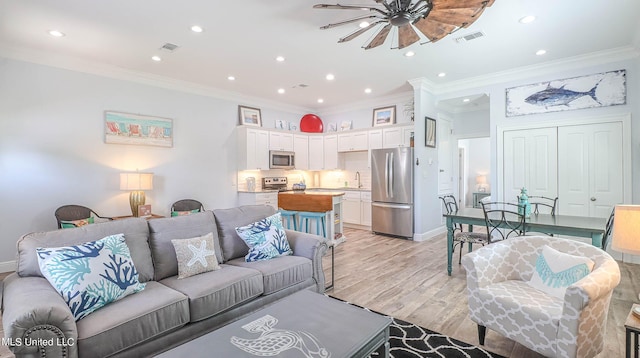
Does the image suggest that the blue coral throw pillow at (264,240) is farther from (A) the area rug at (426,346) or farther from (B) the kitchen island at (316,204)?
(B) the kitchen island at (316,204)

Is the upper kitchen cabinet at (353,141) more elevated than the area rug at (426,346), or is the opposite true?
the upper kitchen cabinet at (353,141)

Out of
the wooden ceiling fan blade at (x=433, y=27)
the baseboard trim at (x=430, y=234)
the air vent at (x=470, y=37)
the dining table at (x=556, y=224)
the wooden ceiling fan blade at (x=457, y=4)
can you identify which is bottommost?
the baseboard trim at (x=430, y=234)

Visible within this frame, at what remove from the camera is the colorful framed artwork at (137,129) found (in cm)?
464

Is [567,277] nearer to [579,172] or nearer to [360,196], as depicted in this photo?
[579,172]

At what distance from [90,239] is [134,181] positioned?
8.21ft

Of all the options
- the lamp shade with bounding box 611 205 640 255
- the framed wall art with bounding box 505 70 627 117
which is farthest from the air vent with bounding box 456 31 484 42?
the lamp shade with bounding box 611 205 640 255

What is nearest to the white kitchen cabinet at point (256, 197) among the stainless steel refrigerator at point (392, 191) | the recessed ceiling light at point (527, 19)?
the stainless steel refrigerator at point (392, 191)

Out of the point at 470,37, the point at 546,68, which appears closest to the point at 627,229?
the point at 470,37

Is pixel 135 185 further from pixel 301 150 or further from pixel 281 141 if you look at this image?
pixel 301 150

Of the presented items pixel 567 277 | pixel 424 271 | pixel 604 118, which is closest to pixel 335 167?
pixel 424 271

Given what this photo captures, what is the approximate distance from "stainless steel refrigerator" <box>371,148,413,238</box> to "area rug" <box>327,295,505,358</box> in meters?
3.36

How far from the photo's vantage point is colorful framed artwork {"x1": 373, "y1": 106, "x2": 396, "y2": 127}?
654cm

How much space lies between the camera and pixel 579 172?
176 inches

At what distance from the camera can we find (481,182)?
29.8 ft
